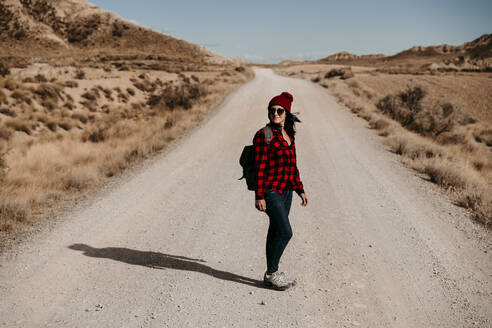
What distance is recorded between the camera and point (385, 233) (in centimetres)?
485

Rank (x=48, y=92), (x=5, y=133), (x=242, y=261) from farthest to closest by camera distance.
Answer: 1. (x=48, y=92)
2. (x=5, y=133)
3. (x=242, y=261)

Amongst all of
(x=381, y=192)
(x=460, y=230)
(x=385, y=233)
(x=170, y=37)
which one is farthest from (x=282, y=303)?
(x=170, y=37)

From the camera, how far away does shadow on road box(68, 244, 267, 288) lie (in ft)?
12.4

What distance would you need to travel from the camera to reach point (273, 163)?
3092 millimetres

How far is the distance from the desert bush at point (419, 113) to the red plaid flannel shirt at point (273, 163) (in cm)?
1397

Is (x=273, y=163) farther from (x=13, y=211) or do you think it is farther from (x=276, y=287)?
(x=13, y=211)

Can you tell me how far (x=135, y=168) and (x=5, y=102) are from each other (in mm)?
10313

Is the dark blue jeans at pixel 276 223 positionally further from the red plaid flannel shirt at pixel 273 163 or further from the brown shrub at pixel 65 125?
the brown shrub at pixel 65 125

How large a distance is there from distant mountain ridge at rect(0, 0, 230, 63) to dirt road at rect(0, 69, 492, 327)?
216 feet

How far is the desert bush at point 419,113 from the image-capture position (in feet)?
47.8

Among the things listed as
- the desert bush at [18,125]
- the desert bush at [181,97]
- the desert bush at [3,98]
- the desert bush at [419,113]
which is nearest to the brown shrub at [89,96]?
the desert bush at [181,97]

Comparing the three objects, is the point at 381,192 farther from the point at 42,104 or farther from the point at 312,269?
the point at 42,104

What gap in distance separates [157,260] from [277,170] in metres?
2.26

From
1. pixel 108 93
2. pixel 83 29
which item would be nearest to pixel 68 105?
pixel 108 93
